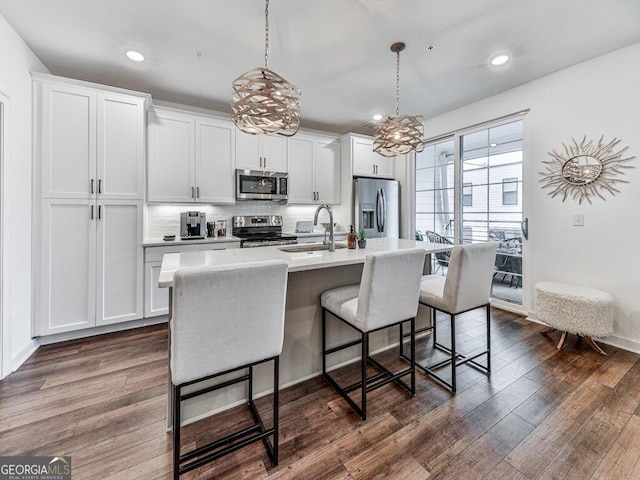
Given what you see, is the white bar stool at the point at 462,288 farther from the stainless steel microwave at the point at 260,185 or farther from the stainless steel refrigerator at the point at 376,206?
the stainless steel microwave at the point at 260,185

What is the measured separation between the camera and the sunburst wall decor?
8.93ft

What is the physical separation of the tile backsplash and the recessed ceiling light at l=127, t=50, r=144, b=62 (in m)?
1.61

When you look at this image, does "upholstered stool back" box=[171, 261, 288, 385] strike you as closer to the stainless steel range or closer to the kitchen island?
the kitchen island

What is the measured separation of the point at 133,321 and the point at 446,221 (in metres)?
4.31

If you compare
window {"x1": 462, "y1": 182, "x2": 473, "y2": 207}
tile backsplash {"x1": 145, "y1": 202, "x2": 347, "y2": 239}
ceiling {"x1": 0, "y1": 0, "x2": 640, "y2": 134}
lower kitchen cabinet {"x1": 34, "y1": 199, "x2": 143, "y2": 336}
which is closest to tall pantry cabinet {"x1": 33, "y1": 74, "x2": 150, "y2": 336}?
lower kitchen cabinet {"x1": 34, "y1": 199, "x2": 143, "y2": 336}

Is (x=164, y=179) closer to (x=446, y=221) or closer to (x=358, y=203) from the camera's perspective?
(x=358, y=203)

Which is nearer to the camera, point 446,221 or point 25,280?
point 25,280

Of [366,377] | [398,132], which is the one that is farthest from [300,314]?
[398,132]

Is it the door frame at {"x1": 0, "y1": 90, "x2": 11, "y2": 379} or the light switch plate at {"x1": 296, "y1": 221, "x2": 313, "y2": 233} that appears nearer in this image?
the door frame at {"x1": 0, "y1": 90, "x2": 11, "y2": 379}

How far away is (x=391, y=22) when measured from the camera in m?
2.23

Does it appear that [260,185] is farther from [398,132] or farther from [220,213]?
[398,132]

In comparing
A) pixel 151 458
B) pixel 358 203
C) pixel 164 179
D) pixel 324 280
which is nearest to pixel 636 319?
pixel 324 280

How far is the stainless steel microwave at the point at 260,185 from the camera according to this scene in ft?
12.6

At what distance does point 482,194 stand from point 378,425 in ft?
10.9
